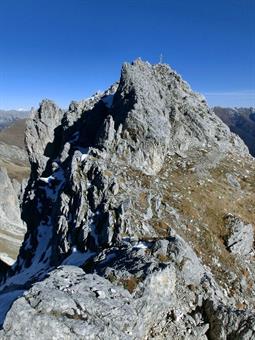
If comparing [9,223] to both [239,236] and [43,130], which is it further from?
[239,236]

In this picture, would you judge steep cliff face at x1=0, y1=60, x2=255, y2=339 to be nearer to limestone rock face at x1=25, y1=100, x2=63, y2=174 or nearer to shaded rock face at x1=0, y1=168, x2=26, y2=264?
limestone rock face at x1=25, y1=100, x2=63, y2=174

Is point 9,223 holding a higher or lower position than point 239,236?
lower

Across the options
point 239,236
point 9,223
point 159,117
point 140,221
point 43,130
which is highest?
point 159,117

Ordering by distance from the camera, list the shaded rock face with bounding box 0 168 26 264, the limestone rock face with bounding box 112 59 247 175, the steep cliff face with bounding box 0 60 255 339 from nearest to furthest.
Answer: the steep cliff face with bounding box 0 60 255 339, the limestone rock face with bounding box 112 59 247 175, the shaded rock face with bounding box 0 168 26 264

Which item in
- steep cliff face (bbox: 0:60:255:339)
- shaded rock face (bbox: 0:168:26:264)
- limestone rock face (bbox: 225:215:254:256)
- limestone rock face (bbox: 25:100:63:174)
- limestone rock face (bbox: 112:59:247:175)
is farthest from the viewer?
shaded rock face (bbox: 0:168:26:264)

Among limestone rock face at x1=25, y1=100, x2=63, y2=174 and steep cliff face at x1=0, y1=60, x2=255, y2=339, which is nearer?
steep cliff face at x1=0, y1=60, x2=255, y2=339

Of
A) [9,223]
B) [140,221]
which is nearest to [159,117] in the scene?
[140,221]

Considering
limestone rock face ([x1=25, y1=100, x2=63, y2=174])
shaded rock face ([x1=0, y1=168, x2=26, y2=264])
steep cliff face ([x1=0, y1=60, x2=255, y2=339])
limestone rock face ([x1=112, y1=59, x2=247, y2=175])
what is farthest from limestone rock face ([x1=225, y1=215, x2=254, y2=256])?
shaded rock face ([x1=0, y1=168, x2=26, y2=264])

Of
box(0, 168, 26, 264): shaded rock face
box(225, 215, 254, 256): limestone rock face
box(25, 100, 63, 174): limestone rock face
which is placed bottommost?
box(0, 168, 26, 264): shaded rock face

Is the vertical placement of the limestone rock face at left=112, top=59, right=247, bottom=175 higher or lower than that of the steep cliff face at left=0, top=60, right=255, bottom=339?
higher

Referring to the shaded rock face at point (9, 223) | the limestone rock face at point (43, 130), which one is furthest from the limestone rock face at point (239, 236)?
the shaded rock face at point (9, 223)
